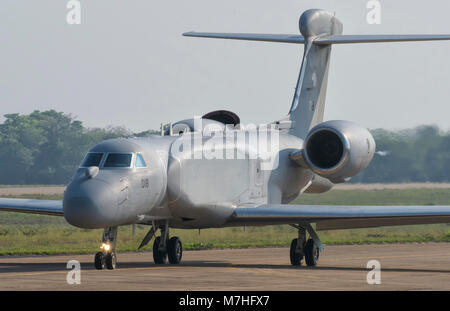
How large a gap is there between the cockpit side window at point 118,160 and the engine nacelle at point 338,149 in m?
6.43

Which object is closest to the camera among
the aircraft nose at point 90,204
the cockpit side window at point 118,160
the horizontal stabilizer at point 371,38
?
the aircraft nose at point 90,204

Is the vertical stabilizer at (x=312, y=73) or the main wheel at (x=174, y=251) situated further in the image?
the vertical stabilizer at (x=312, y=73)

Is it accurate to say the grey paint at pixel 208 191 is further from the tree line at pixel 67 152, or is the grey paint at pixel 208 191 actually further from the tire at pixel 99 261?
the tree line at pixel 67 152

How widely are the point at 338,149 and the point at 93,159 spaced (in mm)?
7758

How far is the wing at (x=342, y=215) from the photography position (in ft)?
72.1

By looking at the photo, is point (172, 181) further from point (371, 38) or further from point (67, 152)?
point (67, 152)

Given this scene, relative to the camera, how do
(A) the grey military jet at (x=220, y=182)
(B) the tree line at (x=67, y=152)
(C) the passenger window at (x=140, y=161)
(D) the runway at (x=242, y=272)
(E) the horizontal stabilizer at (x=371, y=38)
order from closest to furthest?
(D) the runway at (x=242, y=272), (A) the grey military jet at (x=220, y=182), (C) the passenger window at (x=140, y=161), (E) the horizontal stabilizer at (x=371, y=38), (B) the tree line at (x=67, y=152)

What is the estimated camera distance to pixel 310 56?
30547mm

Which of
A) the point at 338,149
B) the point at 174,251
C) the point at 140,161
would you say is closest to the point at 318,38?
the point at 338,149

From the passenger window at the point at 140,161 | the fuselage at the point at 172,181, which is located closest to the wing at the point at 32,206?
the fuselage at the point at 172,181

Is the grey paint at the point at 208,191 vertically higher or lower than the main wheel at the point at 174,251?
higher

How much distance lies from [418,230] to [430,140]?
10.2 metres
